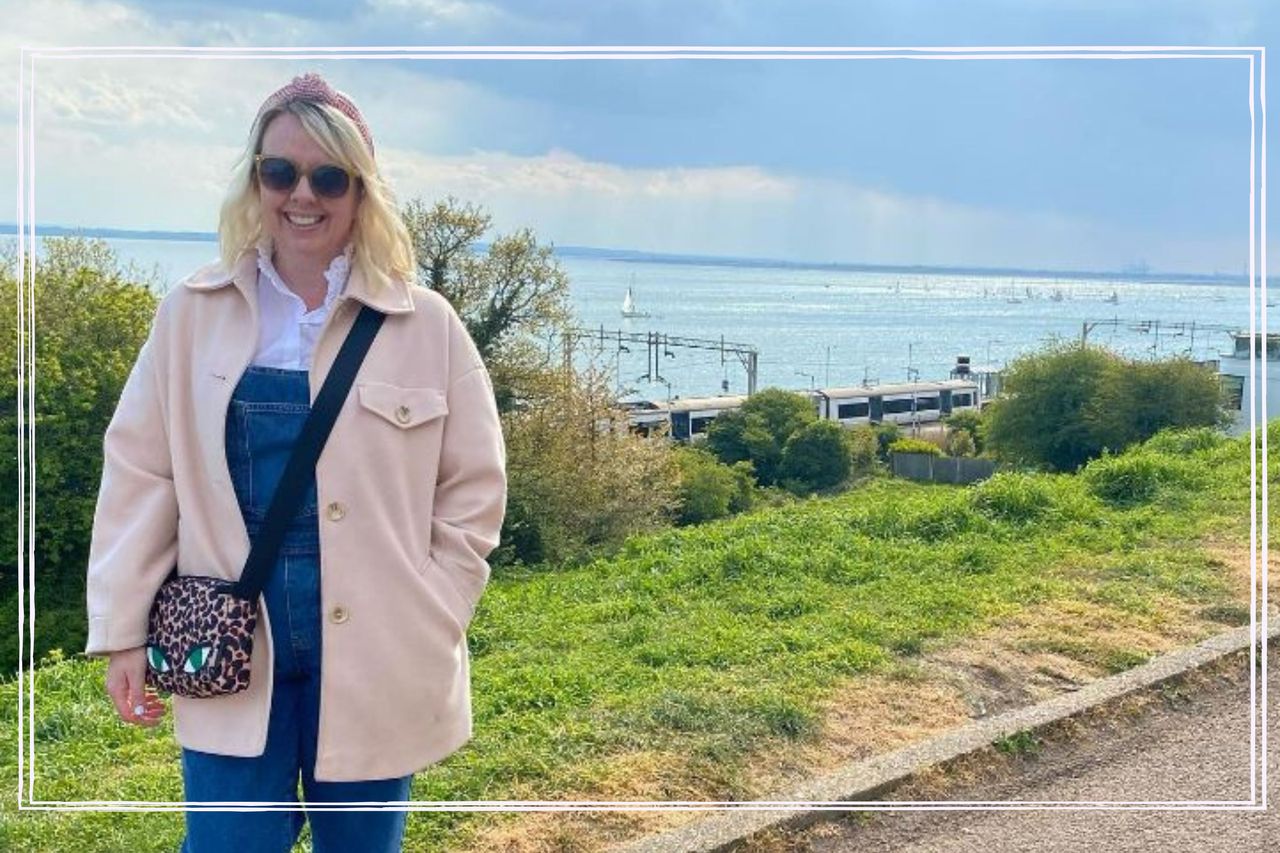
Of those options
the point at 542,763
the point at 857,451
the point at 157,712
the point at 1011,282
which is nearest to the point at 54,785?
the point at 542,763

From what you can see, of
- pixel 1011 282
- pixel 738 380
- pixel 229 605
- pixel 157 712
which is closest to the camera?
pixel 229 605

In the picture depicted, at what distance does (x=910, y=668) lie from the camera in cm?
452

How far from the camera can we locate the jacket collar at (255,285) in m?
2.13

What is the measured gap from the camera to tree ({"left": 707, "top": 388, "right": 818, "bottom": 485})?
8.34 m

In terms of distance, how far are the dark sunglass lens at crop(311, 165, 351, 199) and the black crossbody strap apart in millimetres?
293

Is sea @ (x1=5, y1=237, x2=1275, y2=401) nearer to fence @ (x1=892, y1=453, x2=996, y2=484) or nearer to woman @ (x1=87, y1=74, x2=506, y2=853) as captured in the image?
woman @ (x1=87, y1=74, x2=506, y2=853)

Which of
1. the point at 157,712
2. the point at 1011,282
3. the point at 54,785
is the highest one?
the point at 1011,282

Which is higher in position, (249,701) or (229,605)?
(229,605)

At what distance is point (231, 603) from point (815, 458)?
9645mm

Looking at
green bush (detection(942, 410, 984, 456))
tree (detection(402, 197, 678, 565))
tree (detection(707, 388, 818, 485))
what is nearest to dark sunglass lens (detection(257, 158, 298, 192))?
tree (detection(402, 197, 678, 565))

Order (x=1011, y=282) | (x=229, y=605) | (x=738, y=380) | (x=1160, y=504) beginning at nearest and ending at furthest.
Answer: (x=229, y=605)
(x=1011, y=282)
(x=738, y=380)
(x=1160, y=504)

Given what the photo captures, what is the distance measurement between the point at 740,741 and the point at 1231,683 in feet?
6.48

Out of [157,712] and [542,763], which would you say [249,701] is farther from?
[542,763]

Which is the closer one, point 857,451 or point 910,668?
point 910,668
